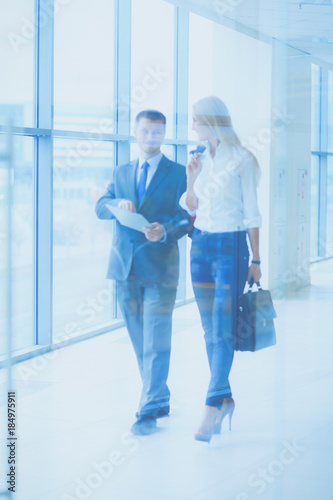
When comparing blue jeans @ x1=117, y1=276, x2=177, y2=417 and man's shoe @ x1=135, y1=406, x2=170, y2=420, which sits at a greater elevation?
blue jeans @ x1=117, y1=276, x2=177, y2=417

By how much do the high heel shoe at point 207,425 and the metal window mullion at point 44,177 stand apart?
2.70 ft

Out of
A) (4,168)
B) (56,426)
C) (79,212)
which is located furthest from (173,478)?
(4,168)

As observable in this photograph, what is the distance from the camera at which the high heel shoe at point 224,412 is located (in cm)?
341

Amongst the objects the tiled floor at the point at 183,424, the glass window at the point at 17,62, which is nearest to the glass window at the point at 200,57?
the glass window at the point at 17,62

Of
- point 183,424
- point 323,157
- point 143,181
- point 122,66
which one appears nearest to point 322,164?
point 323,157

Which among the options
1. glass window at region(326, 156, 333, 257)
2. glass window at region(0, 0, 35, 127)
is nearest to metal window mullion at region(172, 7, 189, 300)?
glass window at region(0, 0, 35, 127)

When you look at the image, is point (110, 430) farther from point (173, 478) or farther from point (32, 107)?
point (32, 107)

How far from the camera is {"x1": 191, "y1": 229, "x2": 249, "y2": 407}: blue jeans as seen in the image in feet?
10.9

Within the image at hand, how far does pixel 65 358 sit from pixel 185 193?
3.28ft

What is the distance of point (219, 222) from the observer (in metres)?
3.31

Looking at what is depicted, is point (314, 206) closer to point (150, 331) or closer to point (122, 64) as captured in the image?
point (150, 331)

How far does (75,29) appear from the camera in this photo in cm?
351

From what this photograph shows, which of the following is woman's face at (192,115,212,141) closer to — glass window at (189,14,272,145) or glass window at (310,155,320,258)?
glass window at (189,14,272,145)

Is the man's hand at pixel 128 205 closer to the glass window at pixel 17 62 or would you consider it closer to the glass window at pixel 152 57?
the glass window at pixel 152 57
